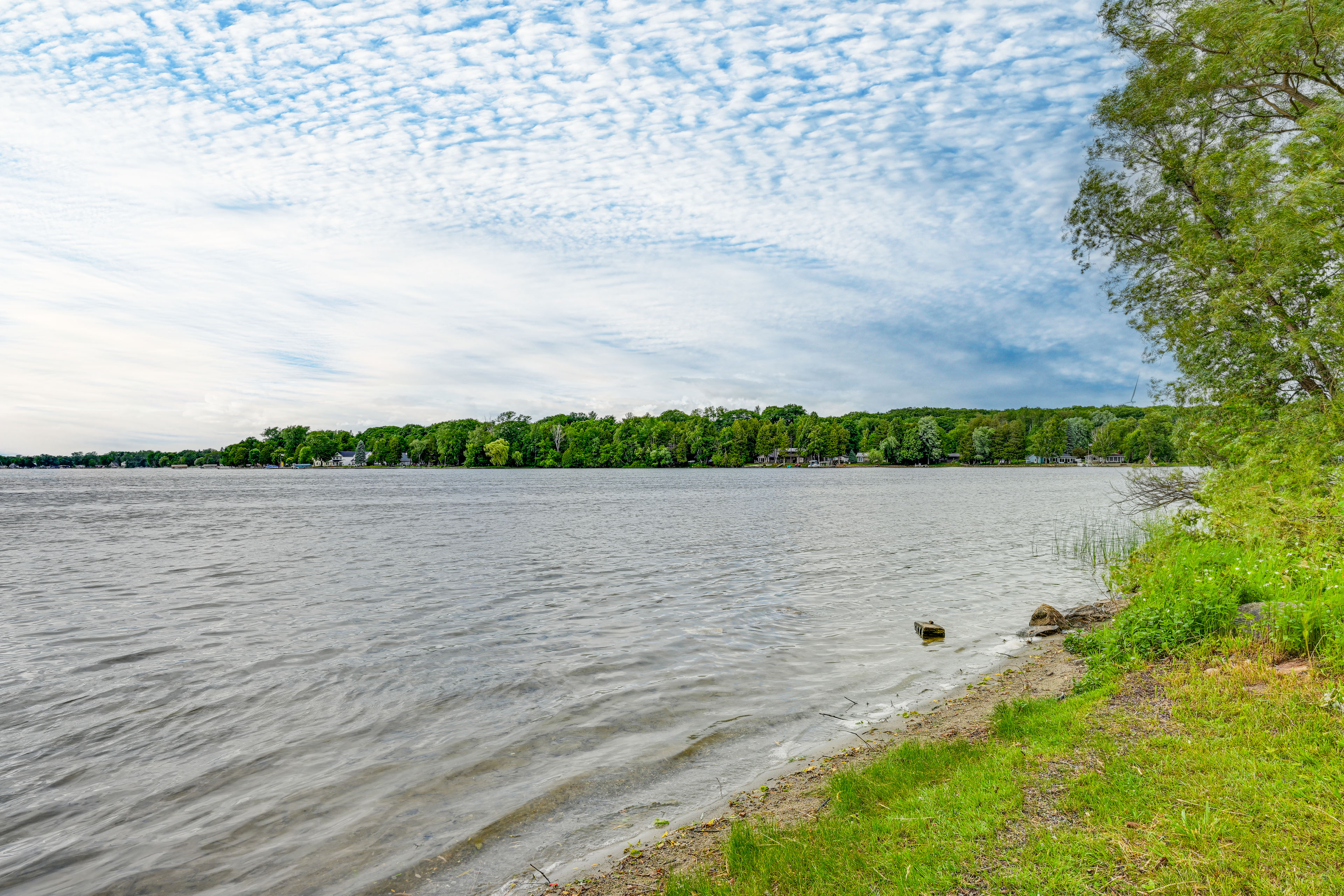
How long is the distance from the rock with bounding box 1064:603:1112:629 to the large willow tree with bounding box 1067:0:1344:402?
25.3 feet

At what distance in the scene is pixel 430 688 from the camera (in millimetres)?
12234

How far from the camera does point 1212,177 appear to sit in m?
19.2

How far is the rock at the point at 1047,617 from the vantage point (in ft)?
50.5

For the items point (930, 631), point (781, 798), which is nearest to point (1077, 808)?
point (781, 798)

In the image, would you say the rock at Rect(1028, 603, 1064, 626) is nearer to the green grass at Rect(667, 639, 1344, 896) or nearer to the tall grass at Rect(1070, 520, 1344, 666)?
the tall grass at Rect(1070, 520, 1344, 666)

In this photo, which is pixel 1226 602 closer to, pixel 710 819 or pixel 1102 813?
pixel 1102 813

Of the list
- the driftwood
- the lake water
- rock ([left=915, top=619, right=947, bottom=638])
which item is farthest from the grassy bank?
the driftwood

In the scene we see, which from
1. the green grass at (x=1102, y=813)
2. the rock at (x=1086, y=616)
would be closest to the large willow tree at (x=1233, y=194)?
the rock at (x=1086, y=616)

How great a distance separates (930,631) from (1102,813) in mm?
10109

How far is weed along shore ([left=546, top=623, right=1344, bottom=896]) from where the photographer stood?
4602mm

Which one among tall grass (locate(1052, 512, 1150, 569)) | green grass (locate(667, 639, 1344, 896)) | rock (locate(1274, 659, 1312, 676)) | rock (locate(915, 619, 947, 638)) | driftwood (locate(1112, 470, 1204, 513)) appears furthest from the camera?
tall grass (locate(1052, 512, 1150, 569))

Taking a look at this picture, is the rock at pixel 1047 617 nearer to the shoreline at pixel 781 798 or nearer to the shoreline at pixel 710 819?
the shoreline at pixel 781 798

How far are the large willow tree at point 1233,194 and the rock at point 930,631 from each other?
1051 centimetres

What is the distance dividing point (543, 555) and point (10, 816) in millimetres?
22262
